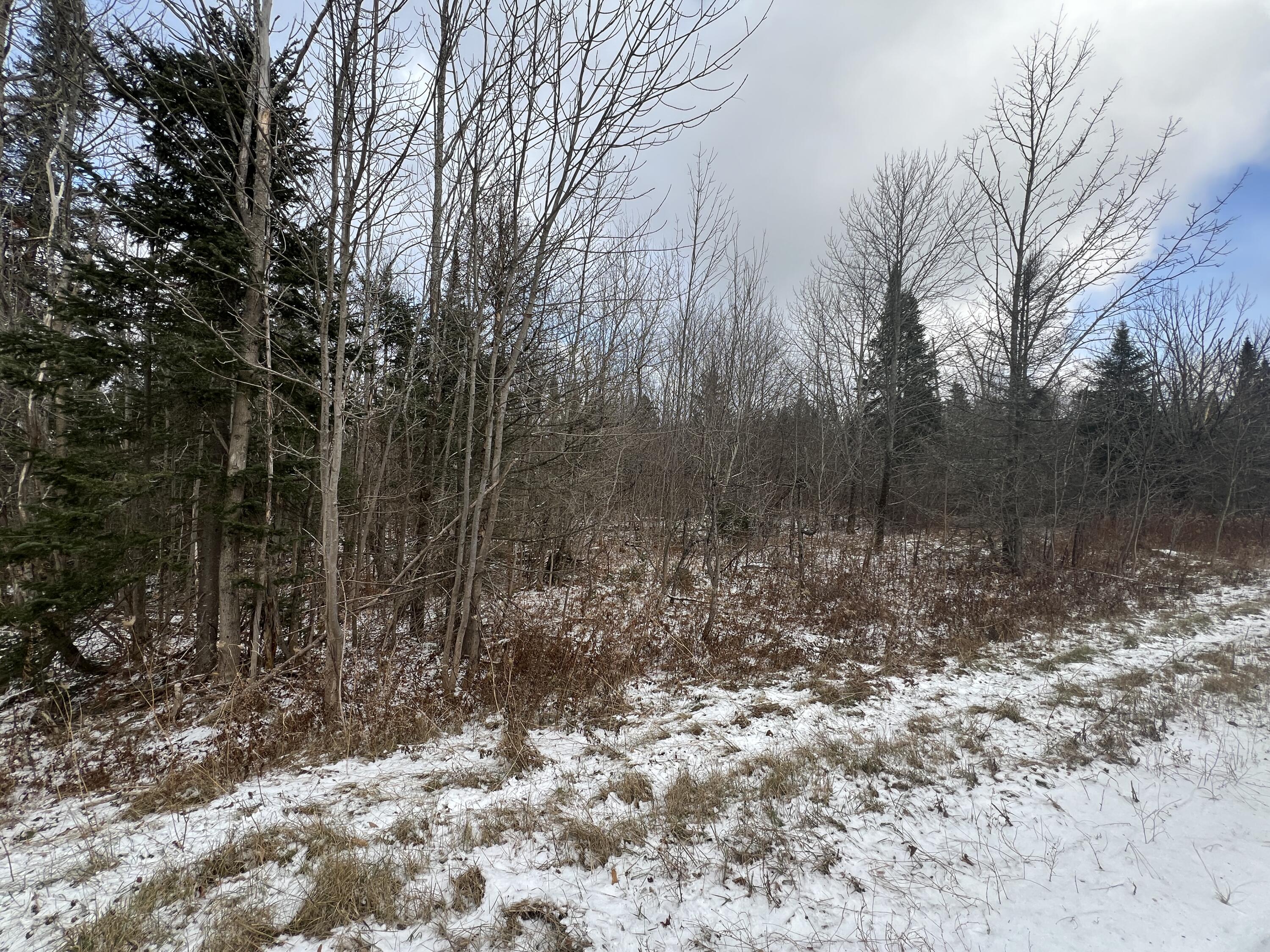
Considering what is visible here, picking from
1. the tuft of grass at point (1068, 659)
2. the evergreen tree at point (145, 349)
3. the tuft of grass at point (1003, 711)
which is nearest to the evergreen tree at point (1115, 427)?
the tuft of grass at point (1068, 659)

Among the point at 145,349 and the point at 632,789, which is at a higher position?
the point at 145,349

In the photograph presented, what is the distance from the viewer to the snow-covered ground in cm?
249

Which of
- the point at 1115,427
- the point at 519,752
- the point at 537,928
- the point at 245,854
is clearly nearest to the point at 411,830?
the point at 245,854

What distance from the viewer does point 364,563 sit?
6539 mm

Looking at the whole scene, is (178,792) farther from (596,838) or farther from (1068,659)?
(1068,659)

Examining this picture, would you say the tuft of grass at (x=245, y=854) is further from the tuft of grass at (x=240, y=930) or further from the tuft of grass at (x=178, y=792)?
the tuft of grass at (x=178, y=792)

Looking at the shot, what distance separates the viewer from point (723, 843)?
3.09 meters

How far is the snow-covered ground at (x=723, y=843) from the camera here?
249 centimetres

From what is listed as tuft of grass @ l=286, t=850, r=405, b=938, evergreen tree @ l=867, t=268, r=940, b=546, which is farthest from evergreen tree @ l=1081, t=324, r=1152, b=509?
tuft of grass @ l=286, t=850, r=405, b=938

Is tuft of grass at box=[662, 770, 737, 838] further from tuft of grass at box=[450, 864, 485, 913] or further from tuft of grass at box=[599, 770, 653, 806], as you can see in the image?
tuft of grass at box=[450, 864, 485, 913]

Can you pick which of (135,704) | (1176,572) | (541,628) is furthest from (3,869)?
(1176,572)

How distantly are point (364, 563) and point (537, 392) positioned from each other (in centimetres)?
314

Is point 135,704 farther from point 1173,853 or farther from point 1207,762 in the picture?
point 1207,762

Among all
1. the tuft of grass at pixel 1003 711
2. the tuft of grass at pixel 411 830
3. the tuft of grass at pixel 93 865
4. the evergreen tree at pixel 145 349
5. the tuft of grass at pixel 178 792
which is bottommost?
the tuft of grass at pixel 178 792
